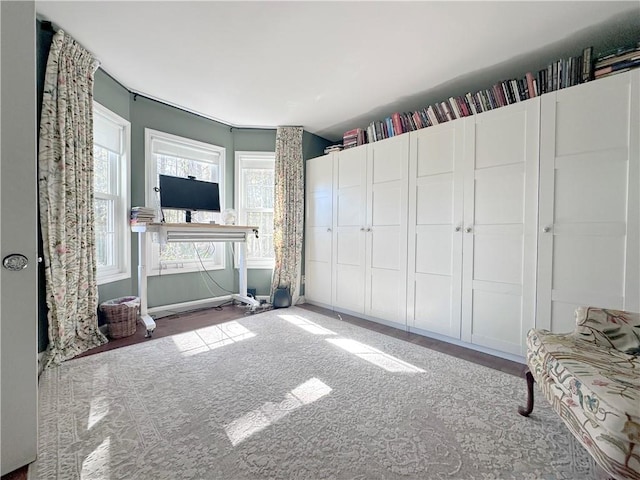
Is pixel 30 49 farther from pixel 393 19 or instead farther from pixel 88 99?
pixel 393 19

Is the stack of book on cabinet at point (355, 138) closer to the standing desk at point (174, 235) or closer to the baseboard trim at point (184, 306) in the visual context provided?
the standing desk at point (174, 235)

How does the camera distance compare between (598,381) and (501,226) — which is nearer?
(598,381)

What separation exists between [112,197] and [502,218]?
365 cm

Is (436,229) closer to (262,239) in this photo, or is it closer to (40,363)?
(262,239)

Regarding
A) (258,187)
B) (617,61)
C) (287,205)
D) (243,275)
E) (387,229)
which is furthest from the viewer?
(258,187)

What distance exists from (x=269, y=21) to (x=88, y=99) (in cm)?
167

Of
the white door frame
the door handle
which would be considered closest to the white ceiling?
the white door frame

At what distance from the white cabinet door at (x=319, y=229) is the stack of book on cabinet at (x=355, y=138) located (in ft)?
0.87

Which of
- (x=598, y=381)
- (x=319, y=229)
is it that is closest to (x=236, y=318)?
(x=319, y=229)

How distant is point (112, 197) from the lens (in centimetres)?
272

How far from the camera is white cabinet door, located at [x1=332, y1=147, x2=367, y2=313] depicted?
317 cm

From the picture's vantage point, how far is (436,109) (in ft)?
8.41

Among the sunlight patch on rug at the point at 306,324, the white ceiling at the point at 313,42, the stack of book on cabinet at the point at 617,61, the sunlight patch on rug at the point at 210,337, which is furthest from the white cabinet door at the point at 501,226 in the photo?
the sunlight patch on rug at the point at 210,337

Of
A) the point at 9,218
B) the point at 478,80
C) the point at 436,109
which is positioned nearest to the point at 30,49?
the point at 9,218
